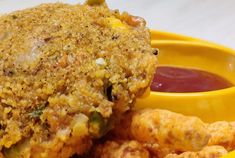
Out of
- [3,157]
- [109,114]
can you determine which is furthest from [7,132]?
[109,114]

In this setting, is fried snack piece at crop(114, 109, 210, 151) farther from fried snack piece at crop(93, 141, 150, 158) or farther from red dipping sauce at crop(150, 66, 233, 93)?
red dipping sauce at crop(150, 66, 233, 93)

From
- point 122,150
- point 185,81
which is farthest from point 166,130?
point 185,81

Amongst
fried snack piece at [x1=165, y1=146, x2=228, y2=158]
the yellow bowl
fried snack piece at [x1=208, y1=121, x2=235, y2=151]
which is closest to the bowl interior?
the yellow bowl

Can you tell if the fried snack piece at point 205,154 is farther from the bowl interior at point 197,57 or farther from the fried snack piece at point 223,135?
the bowl interior at point 197,57

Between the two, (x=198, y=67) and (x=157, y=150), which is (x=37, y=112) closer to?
(x=157, y=150)

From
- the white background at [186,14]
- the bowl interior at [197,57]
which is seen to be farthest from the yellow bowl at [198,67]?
the white background at [186,14]

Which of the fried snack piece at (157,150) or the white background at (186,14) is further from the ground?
the fried snack piece at (157,150)
